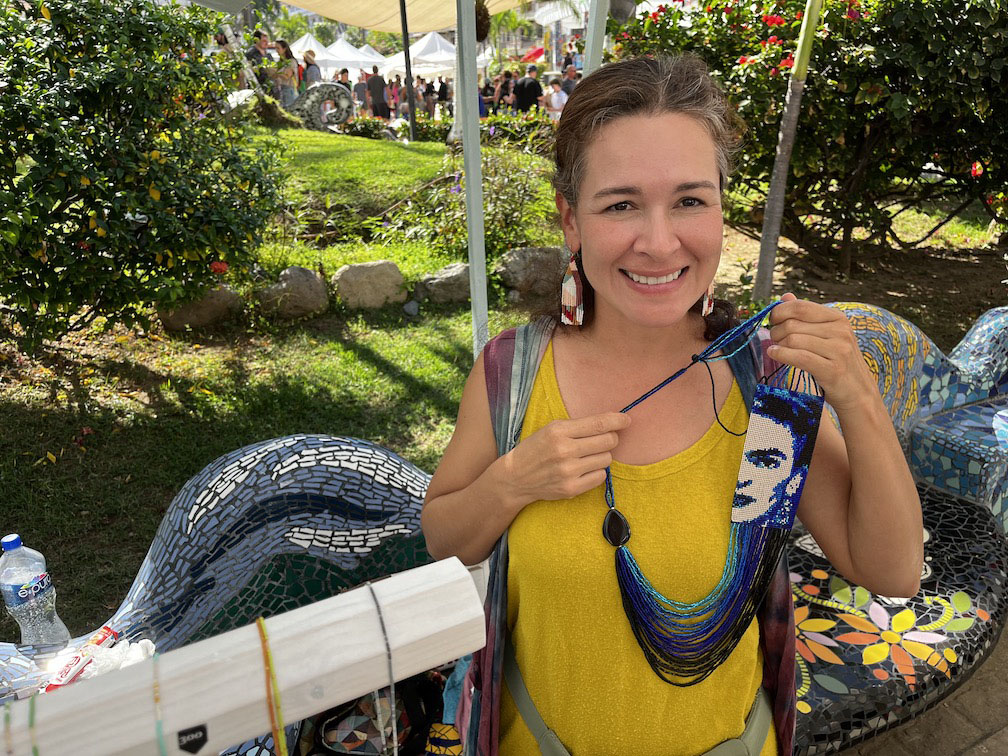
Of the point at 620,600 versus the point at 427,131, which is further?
the point at 427,131

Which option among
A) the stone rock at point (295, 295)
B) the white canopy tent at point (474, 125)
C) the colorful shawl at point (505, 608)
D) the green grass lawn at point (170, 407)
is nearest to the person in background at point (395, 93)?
the green grass lawn at point (170, 407)

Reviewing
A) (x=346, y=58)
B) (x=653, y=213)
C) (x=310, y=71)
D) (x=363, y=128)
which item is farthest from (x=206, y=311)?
(x=346, y=58)

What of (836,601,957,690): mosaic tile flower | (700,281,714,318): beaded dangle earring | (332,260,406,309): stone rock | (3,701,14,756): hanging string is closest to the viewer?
(3,701,14,756): hanging string

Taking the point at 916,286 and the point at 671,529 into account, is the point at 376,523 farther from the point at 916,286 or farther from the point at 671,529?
the point at 916,286

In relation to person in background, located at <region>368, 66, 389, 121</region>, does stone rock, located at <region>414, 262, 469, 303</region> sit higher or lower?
lower

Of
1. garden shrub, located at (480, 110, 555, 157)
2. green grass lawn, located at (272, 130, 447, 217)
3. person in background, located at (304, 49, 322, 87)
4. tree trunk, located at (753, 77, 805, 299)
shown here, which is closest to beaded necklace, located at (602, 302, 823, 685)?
tree trunk, located at (753, 77, 805, 299)

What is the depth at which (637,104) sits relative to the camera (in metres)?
1.30

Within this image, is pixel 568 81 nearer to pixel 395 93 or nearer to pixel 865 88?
pixel 395 93

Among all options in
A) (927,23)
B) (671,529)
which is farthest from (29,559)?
(927,23)

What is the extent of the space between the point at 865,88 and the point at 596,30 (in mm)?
3659

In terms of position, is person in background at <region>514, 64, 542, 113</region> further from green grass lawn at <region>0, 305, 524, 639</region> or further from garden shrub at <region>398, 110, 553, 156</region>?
green grass lawn at <region>0, 305, 524, 639</region>

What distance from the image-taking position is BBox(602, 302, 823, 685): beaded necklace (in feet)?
4.17

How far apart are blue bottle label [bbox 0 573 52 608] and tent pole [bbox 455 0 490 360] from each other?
5.22 ft

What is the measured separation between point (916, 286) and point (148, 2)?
6.59 metres
